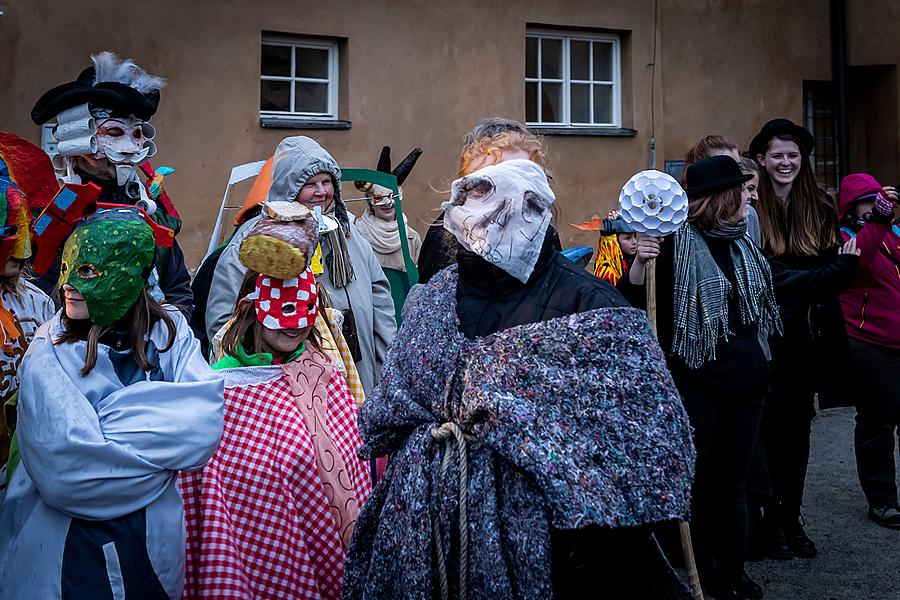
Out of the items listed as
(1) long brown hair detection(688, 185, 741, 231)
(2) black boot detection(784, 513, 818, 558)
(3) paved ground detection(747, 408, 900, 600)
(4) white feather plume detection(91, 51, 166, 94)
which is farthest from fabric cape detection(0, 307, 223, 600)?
(2) black boot detection(784, 513, 818, 558)

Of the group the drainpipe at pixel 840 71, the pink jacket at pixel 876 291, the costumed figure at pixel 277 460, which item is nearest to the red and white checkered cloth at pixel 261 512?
the costumed figure at pixel 277 460

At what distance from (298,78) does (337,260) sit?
6.01 metres

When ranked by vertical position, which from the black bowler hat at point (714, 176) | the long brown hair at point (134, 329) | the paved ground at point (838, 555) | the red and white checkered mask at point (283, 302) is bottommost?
the paved ground at point (838, 555)

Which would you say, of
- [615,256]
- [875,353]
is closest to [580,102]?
[615,256]

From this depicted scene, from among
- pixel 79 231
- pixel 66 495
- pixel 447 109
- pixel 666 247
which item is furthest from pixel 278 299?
pixel 447 109

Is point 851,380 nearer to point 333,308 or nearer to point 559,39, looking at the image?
point 333,308

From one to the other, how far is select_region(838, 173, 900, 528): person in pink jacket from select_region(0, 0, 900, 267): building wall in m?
3.43

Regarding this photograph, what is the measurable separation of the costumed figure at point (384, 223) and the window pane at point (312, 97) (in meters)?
1.57

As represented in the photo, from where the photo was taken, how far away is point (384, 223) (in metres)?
8.80

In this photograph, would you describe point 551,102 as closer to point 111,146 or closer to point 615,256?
point 615,256

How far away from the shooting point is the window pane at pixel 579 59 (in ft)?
39.4

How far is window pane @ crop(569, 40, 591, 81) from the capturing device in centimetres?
1202

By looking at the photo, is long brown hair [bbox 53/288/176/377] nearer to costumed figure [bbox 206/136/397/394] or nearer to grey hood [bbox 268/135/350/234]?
costumed figure [bbox 206/136/397/394]

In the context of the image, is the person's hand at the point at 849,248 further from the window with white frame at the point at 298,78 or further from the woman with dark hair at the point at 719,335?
the window with white frame at the point at 298,78
